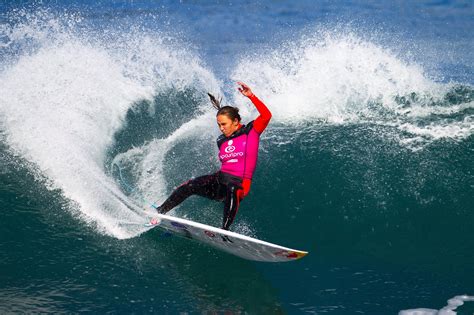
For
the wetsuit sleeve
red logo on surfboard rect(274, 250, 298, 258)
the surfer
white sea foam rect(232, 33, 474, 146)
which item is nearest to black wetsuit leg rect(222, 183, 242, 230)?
the surfer

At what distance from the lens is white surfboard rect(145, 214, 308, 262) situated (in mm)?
4859

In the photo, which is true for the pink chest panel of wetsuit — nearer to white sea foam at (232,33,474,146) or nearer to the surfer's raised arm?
the surfer's raised arm

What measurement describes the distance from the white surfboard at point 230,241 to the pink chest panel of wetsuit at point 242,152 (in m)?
0.76

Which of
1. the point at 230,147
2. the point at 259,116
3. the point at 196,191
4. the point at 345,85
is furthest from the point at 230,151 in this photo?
the point at 345,85

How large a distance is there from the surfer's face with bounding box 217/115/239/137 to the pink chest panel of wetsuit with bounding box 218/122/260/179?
0.26 ft

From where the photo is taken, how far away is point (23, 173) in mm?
7336

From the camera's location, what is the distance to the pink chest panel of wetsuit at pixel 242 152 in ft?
18.7

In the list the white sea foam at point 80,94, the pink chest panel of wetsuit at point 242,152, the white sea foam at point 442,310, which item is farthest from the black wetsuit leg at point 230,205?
the white sea foam at point 442,310

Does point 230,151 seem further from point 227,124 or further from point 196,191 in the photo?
point 196,191

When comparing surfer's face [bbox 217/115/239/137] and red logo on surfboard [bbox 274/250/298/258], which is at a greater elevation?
surfer's face [bbox 217/115/239/137]

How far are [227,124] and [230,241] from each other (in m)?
1.23

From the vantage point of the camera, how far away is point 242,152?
18.7 feet

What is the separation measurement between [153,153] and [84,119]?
1.56 meters

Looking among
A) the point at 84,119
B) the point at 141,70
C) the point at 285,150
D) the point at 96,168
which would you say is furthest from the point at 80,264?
the point at 141,70
